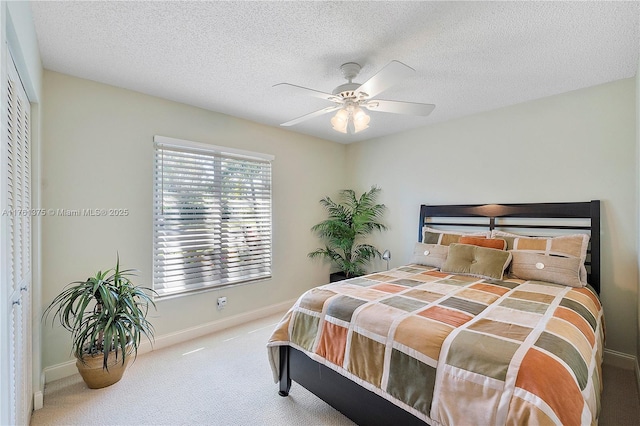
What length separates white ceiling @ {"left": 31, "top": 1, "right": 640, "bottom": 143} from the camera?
1724 mm

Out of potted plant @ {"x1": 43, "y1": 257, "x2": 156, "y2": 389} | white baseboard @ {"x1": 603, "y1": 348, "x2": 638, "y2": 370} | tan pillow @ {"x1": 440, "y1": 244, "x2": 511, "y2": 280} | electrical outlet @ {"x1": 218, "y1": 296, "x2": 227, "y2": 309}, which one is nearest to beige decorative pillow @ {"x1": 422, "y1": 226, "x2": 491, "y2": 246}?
tan pillow @ {"x1": 440, "y1": 244, "x2": 511, "y2": 280}

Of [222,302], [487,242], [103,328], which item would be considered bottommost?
[222,302]

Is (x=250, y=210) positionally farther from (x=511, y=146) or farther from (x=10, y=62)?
(x=511, y=146)

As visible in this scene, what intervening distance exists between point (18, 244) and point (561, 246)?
385cm

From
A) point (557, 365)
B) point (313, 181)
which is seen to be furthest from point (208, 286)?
point (557, 365)

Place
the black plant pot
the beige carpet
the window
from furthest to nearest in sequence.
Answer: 1. the black plant pot
2. the window
3. the beige carpet

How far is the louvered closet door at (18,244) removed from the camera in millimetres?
1404

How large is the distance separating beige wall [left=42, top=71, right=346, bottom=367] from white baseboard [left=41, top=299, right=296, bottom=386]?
49 mm

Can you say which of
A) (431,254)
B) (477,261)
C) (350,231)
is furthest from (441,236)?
(350,231)

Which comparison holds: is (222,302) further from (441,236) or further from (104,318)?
(441,236)

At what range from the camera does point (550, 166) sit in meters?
2.98

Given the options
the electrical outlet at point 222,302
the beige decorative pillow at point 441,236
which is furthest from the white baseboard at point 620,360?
the electrical outlet at point 222,302

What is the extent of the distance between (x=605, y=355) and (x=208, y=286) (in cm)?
388

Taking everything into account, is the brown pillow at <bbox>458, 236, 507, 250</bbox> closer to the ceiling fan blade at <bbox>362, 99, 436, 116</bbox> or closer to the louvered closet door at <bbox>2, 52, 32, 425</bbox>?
the ceiling fan blade at <bbox>362, 99, 436, 116</bbox>
